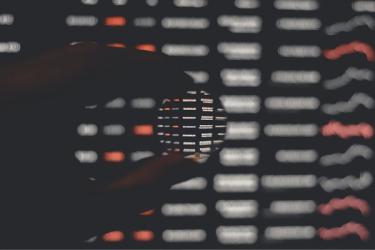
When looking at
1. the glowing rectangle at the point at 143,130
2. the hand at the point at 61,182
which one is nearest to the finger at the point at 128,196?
the hand at the point at 61,182

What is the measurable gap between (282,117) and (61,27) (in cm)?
87

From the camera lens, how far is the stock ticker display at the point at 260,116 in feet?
5.51

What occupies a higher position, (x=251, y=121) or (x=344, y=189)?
(x=251, y=121)

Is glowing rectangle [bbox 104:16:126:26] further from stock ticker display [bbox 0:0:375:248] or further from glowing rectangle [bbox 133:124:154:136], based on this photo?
glowing rectangle [bbox 133:124:154:136]

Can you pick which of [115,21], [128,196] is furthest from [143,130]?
[128,196]

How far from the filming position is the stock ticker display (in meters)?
1.68

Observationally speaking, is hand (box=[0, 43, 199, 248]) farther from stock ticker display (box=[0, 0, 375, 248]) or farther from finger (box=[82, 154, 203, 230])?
stock ticker display (box=[0, 0, 375, 248])

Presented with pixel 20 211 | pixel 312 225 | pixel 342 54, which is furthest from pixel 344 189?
pixel 20 211

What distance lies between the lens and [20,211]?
2.22 feet

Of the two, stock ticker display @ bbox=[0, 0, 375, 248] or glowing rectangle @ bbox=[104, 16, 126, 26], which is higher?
glowing rectangle @ bbox=[104, 16, 126, 26]

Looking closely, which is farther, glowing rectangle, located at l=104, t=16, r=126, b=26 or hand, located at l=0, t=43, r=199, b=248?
glowing rectangle, located at l=104, t=16, r=126, b=26

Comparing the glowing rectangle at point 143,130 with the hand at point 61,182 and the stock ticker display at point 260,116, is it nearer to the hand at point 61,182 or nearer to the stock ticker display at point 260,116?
the stock ticker display at point 260,116

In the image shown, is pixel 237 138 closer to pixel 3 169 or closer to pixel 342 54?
pixel 342 54

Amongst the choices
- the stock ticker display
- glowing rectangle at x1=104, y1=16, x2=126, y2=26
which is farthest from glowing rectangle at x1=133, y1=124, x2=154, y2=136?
glowing rectangle at x1=104, y1=16, x2=126, y2=26
